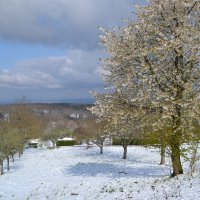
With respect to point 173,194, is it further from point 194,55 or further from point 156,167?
point 156,167

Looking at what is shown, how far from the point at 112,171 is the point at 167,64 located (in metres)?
16.9

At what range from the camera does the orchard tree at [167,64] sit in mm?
24172

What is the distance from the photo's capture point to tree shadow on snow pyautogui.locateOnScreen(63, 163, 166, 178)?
35656 millimetres

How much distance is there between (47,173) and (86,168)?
4260mm

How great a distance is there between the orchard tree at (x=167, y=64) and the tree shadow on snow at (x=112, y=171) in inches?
420

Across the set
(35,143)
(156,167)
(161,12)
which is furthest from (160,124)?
(35,143)

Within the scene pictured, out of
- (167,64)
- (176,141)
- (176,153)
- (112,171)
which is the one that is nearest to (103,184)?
(176,153)

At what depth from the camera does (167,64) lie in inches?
987

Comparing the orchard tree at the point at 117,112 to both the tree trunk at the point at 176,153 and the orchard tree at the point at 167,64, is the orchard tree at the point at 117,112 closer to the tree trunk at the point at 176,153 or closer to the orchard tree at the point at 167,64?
the orchard tree at the point at 167,64

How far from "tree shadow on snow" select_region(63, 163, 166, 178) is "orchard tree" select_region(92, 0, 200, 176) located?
1066 centimetres

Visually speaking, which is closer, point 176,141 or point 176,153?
point 176,141

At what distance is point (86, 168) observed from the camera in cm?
4138

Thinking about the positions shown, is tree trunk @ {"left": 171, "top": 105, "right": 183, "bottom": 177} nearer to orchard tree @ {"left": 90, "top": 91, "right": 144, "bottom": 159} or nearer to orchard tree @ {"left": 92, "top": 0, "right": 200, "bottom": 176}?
orchard tree @ {"left": 92, "top": 0, "right": 200, "bottom": 176}

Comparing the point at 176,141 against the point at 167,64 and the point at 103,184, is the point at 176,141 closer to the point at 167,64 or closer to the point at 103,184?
the point at 167,64
